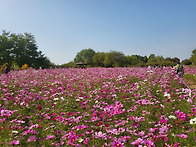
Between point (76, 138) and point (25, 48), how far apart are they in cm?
4758

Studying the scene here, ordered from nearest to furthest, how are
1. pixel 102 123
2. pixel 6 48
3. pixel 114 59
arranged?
1. pixel 102 123
2. pixel 6 48
3. pixel 114 59

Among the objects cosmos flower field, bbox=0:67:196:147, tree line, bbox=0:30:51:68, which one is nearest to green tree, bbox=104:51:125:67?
tree line, bbox=0:30:51:68

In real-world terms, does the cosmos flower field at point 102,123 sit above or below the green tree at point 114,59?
below

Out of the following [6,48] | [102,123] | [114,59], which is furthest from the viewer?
[114,59]

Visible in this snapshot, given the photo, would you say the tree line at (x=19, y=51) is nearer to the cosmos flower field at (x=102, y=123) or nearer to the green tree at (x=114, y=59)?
the green tree at (x=114, y=59)

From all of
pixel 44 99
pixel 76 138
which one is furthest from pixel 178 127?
pixel 44 99

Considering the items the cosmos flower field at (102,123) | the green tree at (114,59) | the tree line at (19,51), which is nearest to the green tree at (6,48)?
the tree line at (19,51)

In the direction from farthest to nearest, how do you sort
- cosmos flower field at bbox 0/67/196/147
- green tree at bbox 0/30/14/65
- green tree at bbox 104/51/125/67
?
green tree at bbox 104/51/125/67 < green tree at bbox 0/30/14/65 < cosmos flower field at bbox 0/67/196/147

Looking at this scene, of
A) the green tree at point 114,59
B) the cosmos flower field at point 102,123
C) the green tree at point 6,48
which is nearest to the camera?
the cosmos flower field at point 102,123

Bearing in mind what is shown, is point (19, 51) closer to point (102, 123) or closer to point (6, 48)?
point (6, 48)

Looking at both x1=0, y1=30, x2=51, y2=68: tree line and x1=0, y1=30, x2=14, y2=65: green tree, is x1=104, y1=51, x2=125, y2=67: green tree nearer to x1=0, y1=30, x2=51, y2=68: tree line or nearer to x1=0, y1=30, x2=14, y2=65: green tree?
x1=0, y1=30, x2=51, y2=68: tree line

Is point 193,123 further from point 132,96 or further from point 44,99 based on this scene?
point 44,99

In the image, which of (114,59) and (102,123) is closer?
(102,123)

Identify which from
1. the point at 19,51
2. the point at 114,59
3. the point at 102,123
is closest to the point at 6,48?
the point at 19,51
